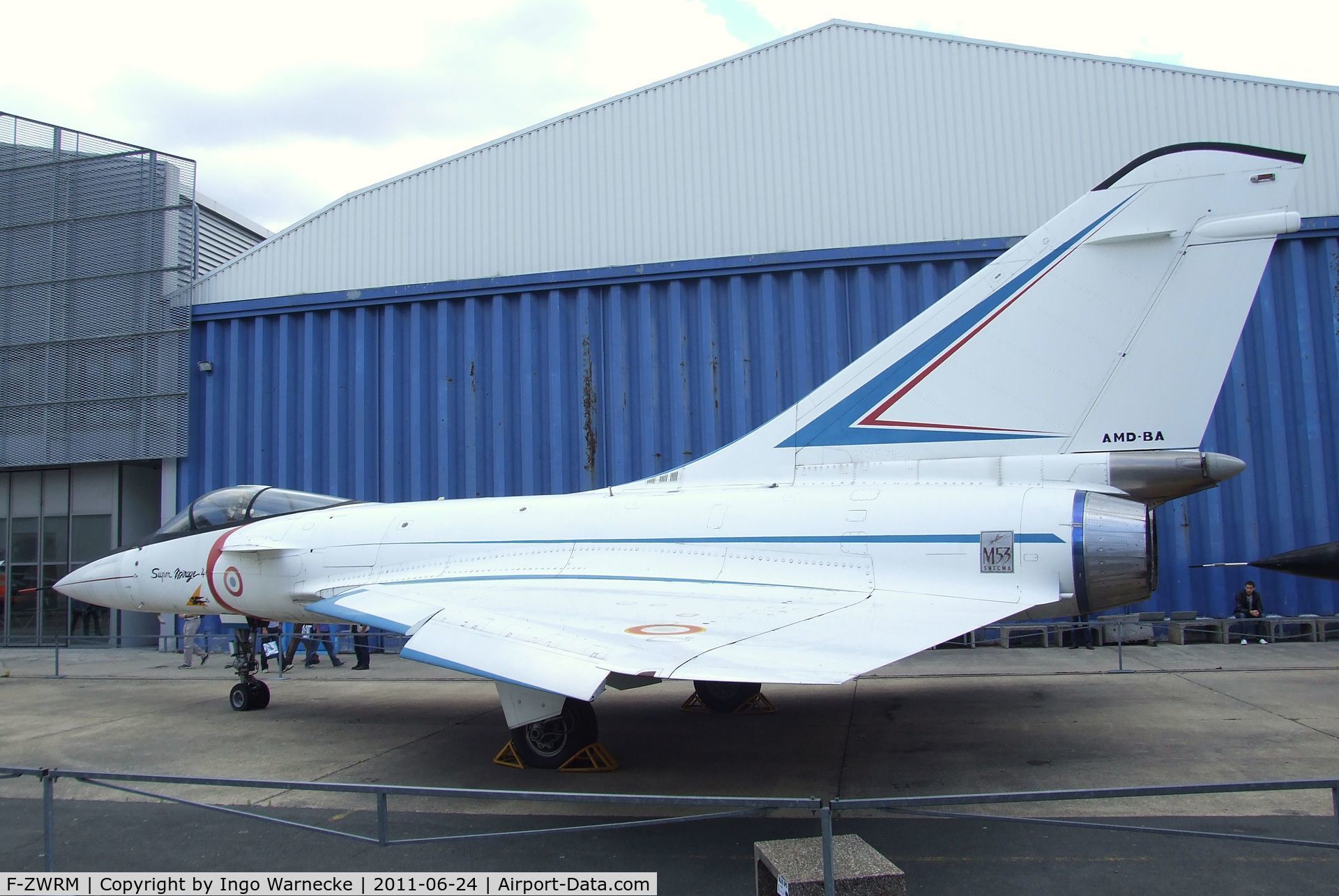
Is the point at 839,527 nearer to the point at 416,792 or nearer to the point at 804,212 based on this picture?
the point at 416,792

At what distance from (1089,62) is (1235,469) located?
10530 millimetres

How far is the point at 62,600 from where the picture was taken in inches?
701

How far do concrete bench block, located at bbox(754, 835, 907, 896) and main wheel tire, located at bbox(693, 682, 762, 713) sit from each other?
17.5 feet

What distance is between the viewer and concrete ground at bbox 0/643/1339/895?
4961 mm

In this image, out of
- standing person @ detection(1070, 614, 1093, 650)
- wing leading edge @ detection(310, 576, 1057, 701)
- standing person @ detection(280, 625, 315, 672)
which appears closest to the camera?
wing leading edge @ detection(310, 576, 1057, 701)

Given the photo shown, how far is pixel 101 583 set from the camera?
412 inches

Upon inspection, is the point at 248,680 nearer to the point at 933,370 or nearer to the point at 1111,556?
the point at 933,370

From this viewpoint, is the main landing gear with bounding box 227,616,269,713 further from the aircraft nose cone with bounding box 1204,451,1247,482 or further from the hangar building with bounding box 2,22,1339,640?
the aircraft nose cone with bounding box 1204,451,1247,482

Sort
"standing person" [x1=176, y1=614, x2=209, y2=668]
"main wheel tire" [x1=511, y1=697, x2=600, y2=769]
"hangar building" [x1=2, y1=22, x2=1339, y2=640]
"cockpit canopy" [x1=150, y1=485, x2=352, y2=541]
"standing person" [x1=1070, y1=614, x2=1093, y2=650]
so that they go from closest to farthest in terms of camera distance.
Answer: "main wheel tire" [x1=511, y1=697, x2=600, y2=769] < "cockpit canopy" [x1=150, y1=485, x2=352, y2=541] < "standing person" [x1=1070, y1=614, x2=1093, y2=650] < "hangar building" [x1=2, y1=22, x2=1339, y2=640] < "standing person" [x1=176, y1=614, x2=209, y2=668]

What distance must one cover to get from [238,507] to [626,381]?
6884mm

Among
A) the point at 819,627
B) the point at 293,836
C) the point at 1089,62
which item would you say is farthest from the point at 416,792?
the point at 1089,62

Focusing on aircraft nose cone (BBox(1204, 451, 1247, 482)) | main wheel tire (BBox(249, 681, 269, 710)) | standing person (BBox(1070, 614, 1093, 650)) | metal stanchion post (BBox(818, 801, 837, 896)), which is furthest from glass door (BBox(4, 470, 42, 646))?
aircraft nose cone (BBox(1204, 451, 1247, 482))

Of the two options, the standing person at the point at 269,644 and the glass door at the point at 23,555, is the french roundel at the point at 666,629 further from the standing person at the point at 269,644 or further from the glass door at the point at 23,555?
the glass door at the point at 23,555

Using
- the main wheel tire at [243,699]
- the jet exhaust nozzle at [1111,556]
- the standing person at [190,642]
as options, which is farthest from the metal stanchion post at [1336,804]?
the standing person at [190,642]
